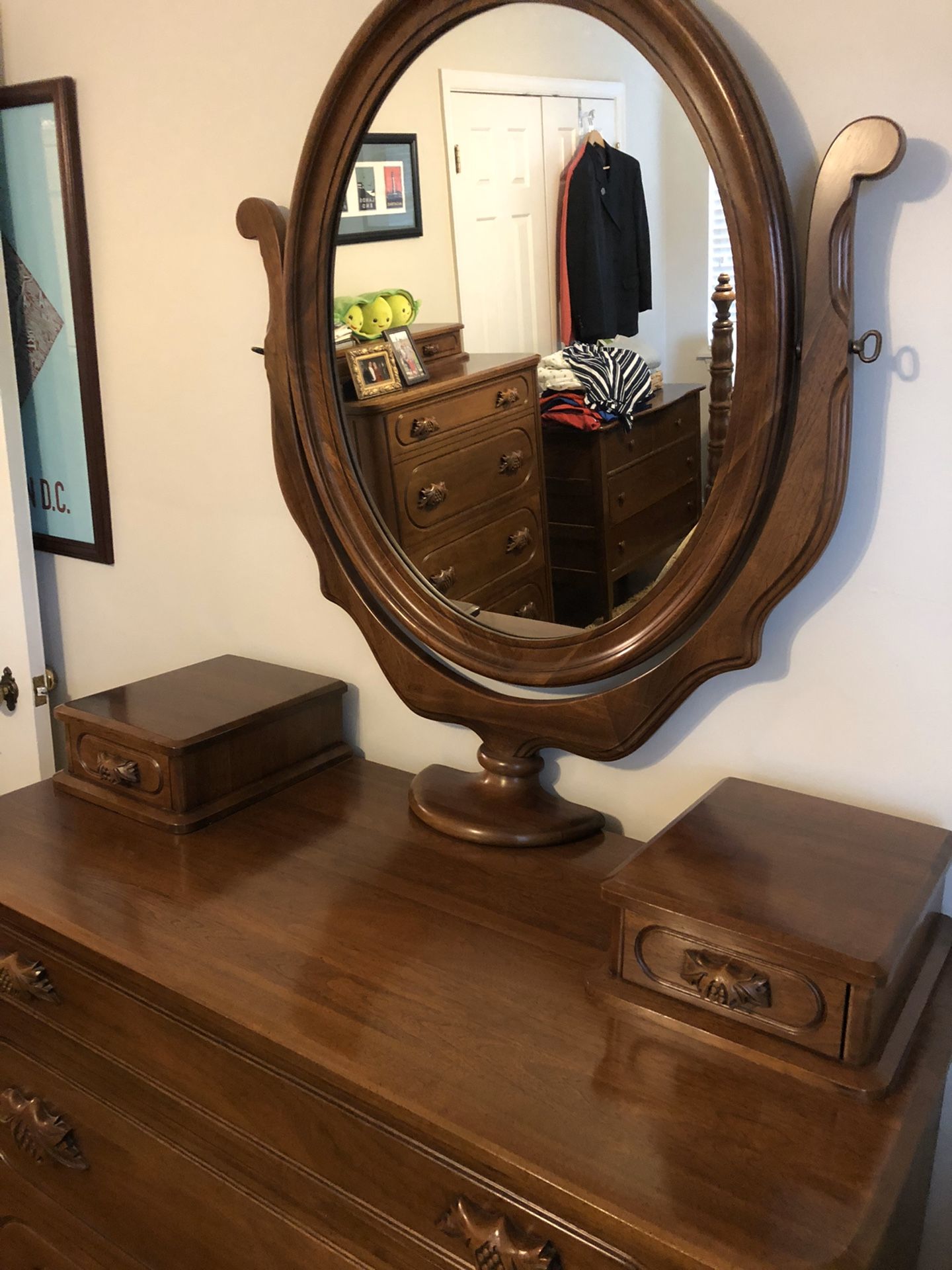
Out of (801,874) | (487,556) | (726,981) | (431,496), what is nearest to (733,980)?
(726,981)

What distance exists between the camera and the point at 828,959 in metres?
0.94

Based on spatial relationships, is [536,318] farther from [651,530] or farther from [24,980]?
[24,980]

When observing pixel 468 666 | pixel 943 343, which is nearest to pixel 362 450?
pixel 468 666

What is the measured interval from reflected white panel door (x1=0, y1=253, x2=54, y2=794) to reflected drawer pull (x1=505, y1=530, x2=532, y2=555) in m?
1.00

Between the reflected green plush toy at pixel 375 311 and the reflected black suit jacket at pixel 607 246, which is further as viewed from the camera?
the reflected green plush toy at pixel 375 311

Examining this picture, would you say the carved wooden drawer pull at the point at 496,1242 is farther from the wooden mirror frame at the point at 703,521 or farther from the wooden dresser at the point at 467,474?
the wooden dresser at the point at 467,474

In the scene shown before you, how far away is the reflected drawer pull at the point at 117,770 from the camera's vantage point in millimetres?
1495

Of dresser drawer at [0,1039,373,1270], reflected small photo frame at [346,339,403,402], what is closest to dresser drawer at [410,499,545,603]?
reflected small photo frame at [346,339,403,402]

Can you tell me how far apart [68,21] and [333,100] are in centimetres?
64

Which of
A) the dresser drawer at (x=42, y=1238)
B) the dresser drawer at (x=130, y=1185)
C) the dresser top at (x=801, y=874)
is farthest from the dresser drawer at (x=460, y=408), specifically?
the dresser drawer at (x=42, y=1238)

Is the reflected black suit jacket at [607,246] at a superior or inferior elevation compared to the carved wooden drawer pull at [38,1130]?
superior

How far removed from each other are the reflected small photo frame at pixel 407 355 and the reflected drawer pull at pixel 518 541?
217mm

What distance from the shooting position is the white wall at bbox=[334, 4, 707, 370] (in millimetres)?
1108

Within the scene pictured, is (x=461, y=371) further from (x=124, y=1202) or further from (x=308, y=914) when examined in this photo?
(x=124, y=1202)
